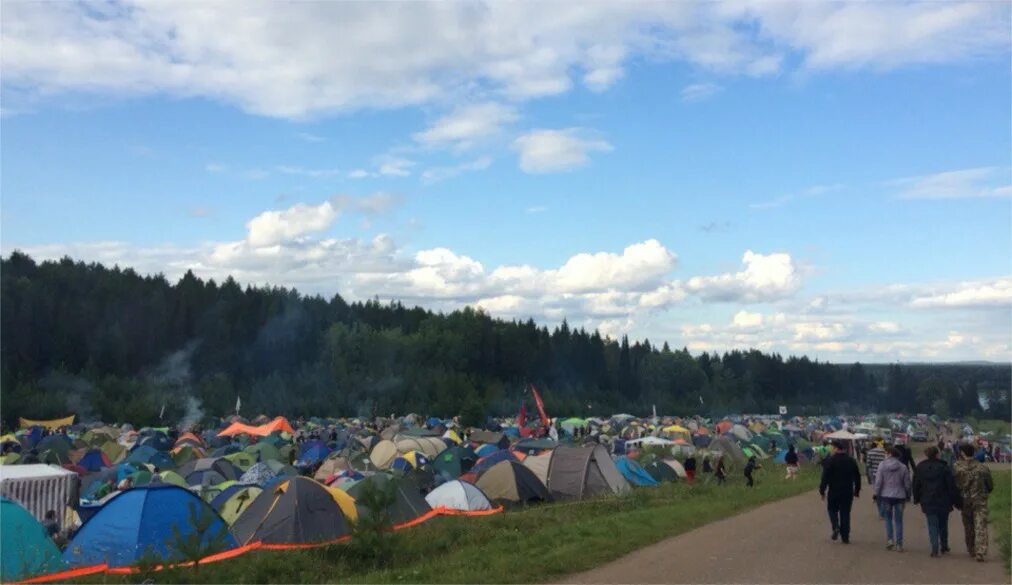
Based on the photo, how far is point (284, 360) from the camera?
8325 cm

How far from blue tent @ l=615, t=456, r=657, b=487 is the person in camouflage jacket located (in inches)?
509

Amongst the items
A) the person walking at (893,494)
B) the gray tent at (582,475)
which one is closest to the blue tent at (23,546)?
the person walking at (893,494)

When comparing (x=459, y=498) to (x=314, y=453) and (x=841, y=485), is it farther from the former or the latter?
(x=314, y=453)

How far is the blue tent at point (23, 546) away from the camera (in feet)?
33.4

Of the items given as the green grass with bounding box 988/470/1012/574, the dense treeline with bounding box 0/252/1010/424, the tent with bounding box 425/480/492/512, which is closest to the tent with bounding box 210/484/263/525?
the tent with bounding box 425/480/492/512

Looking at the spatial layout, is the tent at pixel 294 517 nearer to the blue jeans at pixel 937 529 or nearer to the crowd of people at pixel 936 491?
the crowd of people at pixel 936 491

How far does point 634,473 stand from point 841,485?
41.7 feet

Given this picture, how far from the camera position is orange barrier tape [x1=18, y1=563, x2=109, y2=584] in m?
9.26

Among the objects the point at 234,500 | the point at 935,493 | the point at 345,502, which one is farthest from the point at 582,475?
the point at 935,493

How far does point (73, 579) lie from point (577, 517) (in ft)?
24.0

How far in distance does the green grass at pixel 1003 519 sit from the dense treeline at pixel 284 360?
150ft

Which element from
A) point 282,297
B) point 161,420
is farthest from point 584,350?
point 161,420

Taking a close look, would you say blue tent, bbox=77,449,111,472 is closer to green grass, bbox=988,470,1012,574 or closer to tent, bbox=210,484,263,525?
tent, bbox=210,484,263,525

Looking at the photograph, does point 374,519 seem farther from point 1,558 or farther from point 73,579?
point 1,558
